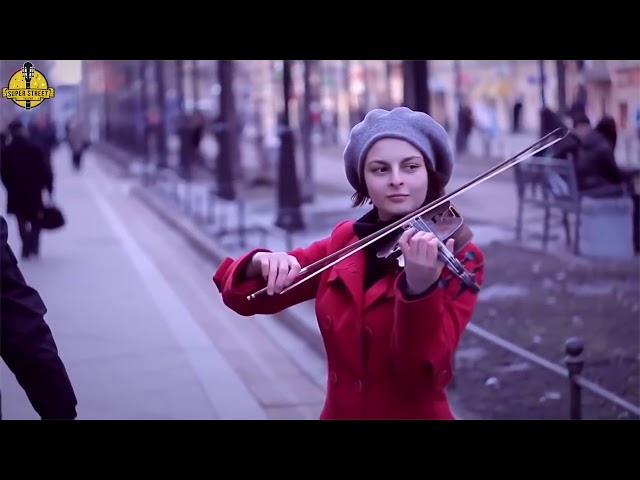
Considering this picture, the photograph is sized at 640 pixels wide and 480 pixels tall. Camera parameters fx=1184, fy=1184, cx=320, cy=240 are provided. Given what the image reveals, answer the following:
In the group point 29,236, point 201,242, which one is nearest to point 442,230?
point 29,236

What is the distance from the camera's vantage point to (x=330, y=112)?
55094 millimetres

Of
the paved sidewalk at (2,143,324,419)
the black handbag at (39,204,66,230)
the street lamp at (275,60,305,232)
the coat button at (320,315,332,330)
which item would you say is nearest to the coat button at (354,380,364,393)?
the coat button at (320,315,332,330)

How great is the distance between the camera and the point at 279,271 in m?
3.01

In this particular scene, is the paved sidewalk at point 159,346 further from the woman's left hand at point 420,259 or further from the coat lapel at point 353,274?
the woman's left hand at point 420,259

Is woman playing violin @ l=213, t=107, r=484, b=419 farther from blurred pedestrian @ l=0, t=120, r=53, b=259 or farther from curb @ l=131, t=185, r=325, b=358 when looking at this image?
blurred pedestrian @ l=0, t=120, r=53, b=259

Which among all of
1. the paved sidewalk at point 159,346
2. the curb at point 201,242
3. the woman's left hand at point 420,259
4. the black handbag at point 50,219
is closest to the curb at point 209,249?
the curb at point 201,242

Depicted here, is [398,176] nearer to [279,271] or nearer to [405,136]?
[405,136]

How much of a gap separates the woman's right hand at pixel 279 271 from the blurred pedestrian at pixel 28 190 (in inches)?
316

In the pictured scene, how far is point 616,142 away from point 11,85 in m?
5.44

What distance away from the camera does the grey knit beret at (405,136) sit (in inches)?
120

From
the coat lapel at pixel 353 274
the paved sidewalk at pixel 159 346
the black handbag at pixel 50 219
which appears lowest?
the paved sidewalk at pixel 159 346

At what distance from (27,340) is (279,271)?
2.50ft
